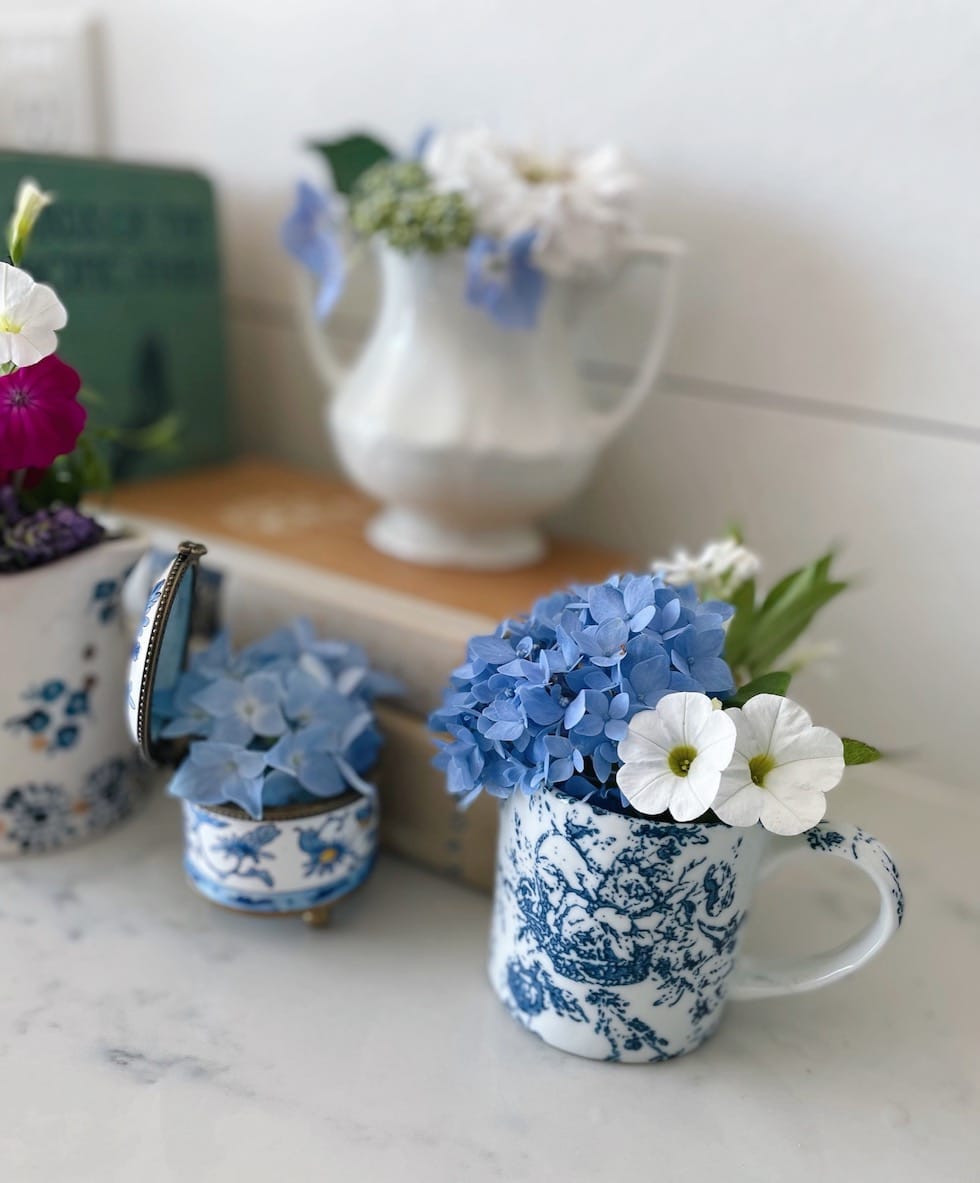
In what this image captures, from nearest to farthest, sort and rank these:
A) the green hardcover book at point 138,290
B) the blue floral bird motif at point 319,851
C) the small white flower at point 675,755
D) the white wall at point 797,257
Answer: the small white flower at point 675,755 → the blue floral bird motif at point 319,851 → the white wall at point 797,257 → the green hardcover book at point 138,290

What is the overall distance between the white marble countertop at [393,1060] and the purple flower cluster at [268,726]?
8cm

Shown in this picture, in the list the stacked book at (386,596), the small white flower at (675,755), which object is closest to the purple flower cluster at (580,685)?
the small white flower at (675,755)

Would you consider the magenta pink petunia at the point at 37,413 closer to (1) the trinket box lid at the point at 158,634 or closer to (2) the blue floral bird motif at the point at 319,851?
(1) the trinket box lid at the point at 158,634

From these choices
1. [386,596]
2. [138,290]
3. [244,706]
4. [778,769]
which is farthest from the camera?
[138,290]

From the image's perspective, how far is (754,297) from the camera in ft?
2.15

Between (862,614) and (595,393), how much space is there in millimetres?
232

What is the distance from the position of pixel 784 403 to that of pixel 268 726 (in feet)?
1.26

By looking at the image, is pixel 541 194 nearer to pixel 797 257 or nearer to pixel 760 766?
pixel 797 257

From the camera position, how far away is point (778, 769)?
39 centimetres

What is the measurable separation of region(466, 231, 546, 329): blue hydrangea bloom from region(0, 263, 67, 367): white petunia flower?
0.24 metres

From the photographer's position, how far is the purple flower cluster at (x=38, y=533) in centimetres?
50

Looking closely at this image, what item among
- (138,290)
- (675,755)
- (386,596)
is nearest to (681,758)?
(675,755)

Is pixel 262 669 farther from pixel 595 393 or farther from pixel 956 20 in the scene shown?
pixel 956 20

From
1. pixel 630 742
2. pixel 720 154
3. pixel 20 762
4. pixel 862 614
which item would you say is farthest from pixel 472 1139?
pixel 720 154
